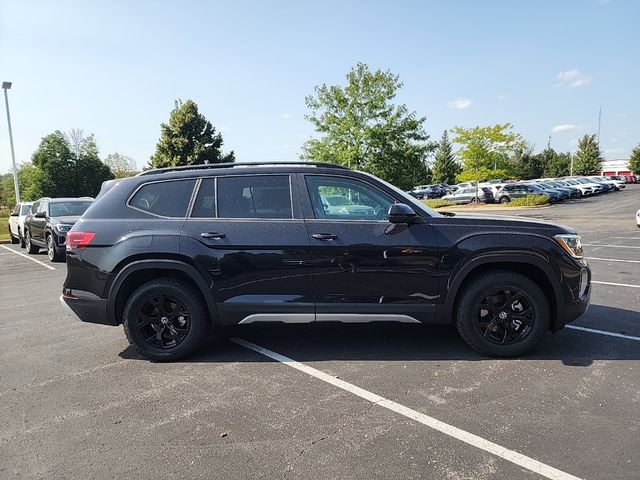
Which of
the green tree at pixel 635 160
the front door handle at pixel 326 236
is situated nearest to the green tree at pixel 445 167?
the green tree at pixel 635 160

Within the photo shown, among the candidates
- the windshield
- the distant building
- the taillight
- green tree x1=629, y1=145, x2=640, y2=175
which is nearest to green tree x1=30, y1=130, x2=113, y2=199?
the windshield

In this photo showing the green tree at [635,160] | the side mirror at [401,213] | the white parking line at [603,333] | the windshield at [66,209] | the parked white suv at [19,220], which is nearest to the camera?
the side mirror at [401,213]

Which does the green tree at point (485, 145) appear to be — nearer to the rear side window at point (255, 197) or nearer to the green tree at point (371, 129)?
the green tree at point (371, 129)

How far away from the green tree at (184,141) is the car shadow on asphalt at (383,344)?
36.2 metres

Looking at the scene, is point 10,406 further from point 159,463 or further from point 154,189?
point 154,189

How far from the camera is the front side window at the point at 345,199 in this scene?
432 centimetres

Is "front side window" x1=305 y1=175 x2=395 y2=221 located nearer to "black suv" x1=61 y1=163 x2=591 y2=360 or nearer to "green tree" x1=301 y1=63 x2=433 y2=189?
"black suv" x1=61 y1=163 x2=591 y2=360

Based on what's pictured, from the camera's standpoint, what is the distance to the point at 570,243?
14.1 ft

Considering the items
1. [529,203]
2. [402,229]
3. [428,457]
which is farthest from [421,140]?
[428,457]

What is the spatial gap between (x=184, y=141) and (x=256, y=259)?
3782cm

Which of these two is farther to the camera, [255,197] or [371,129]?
[371,129]

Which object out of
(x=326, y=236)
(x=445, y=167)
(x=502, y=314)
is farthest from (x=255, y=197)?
(x=445, y=167)

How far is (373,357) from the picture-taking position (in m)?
4.39

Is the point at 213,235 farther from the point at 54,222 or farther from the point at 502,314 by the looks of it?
the point at 54,222
